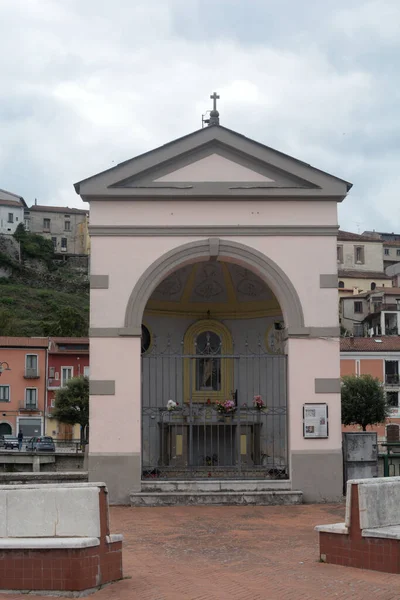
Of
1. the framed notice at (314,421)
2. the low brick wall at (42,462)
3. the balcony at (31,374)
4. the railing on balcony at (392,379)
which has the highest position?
the balcony at (31,374)

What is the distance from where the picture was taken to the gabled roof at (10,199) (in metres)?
110

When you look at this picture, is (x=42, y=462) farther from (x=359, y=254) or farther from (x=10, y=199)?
(x=10, y=199)

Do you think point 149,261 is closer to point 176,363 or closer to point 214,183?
point 214,183

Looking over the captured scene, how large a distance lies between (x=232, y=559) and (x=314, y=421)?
19.7 ft

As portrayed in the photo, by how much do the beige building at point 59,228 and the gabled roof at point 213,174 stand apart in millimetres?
98191

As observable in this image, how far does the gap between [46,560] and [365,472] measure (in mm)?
9449

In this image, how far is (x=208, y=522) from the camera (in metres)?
12.8

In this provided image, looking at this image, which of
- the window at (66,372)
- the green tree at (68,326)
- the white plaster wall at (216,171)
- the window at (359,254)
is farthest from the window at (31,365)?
the white plaster wall at (216,171)

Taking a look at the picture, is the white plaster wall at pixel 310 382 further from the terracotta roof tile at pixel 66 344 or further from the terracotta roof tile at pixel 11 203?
the terracotta roof tile at pixel 11 203

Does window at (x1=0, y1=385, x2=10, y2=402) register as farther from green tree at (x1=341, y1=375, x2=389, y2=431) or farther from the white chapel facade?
the white chapel facade

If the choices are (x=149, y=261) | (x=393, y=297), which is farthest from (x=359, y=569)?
(x=393, y=297)

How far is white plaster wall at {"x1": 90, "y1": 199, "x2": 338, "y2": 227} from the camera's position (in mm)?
15680

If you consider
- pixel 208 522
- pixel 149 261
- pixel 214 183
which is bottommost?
pixel 208 522

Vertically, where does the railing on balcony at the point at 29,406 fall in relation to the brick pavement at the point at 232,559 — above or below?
above
